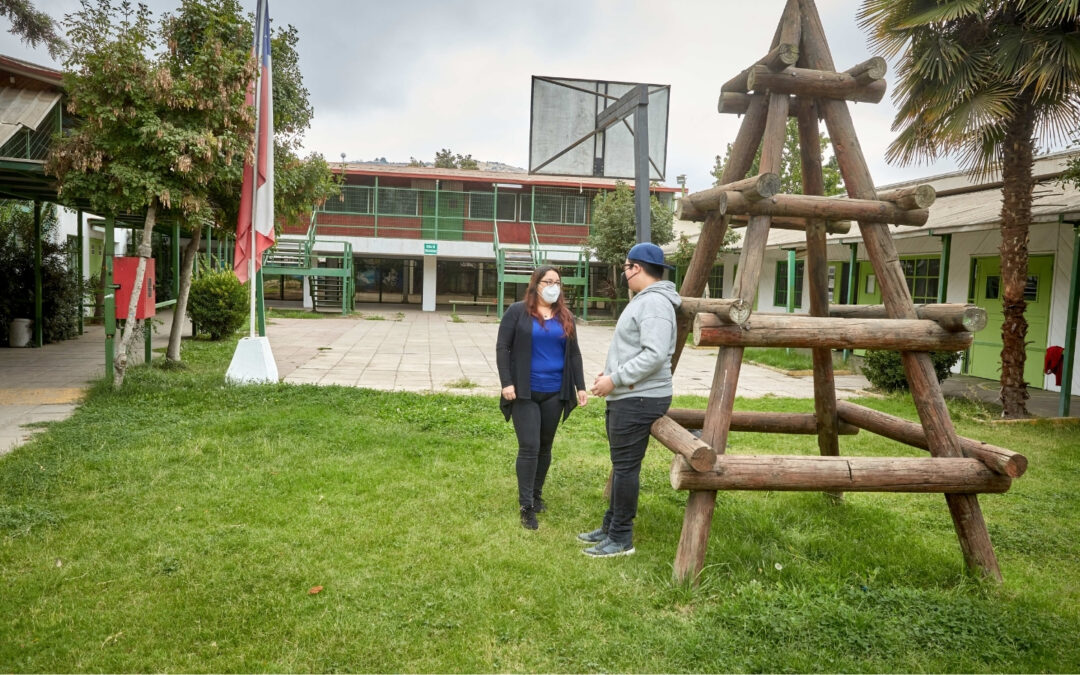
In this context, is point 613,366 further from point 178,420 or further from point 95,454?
point 178,420

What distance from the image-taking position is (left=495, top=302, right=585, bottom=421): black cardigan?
4.44m

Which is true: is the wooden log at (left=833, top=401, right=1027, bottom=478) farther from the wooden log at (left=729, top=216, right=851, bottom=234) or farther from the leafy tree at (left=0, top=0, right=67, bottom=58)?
the leafy tree at (left=0, top=0, right=67, bottom=58)

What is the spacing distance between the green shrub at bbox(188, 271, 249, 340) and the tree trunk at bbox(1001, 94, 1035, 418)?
12.8 m

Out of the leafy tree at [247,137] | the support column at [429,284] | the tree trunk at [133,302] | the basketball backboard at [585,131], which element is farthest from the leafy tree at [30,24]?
the support column at [429,284]

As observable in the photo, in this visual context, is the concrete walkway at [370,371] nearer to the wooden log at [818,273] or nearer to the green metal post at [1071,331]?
the green metal post at [1071,331]

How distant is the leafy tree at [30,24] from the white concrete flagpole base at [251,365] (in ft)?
24.7

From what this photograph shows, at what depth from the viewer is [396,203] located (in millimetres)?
27016

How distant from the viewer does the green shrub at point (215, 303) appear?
14312mm

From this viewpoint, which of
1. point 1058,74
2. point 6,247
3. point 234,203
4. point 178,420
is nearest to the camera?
point 178,420

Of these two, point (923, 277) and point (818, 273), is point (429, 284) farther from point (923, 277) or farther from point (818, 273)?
point (818, 273)

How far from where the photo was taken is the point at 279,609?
325 centimetres

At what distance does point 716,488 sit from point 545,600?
1012 mm

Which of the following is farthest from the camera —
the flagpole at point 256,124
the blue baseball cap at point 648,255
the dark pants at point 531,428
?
the flagpole at point 256,124

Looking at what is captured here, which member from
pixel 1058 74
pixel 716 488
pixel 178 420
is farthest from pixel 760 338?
pixel 1058 74
